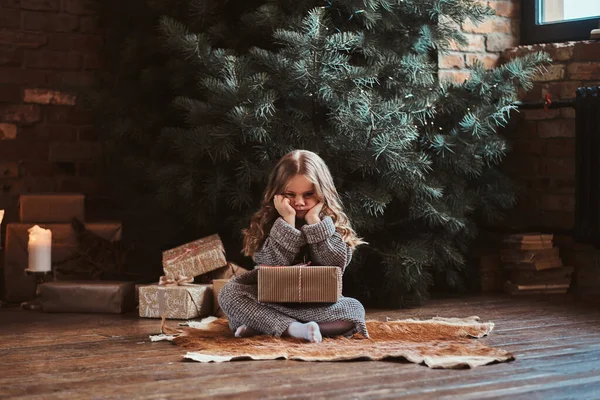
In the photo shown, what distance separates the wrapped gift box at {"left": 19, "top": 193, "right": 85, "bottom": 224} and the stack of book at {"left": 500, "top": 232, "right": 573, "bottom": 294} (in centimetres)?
216

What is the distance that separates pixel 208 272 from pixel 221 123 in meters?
0.68

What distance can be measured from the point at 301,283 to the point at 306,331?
0.17m

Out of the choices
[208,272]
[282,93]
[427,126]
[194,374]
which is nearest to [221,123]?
[282,93]

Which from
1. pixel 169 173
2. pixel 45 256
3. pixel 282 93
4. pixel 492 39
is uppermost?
pixel 492 39

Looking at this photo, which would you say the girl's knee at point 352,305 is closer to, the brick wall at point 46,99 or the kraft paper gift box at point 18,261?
the kraft paper gift box at point 18,261

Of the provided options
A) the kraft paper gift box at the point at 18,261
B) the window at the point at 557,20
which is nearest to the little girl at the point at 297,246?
the kraft paper gift box at the point at 18,261

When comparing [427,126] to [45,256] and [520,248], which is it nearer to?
[520,248]

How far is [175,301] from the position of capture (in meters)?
3.82

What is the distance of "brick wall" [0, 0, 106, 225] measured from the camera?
4.89 metres

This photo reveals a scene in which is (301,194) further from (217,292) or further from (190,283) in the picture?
(190,283)

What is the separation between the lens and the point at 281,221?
3.32 m

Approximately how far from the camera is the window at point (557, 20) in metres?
4.64

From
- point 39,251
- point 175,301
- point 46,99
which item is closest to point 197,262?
point 175,301

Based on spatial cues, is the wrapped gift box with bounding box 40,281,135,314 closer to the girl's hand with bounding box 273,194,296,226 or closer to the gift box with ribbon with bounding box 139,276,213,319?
the gift box with ribbon with bounding box 139,276,213,319
